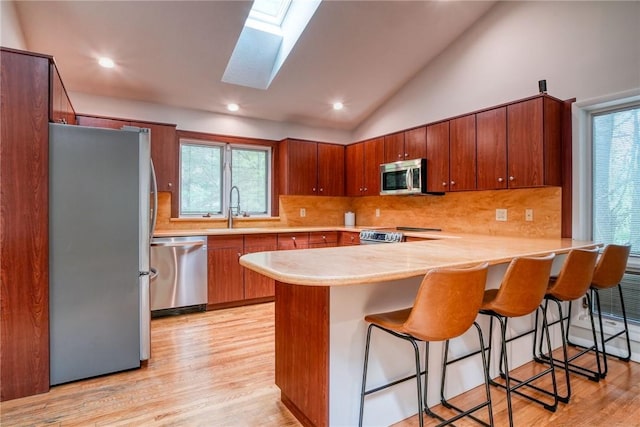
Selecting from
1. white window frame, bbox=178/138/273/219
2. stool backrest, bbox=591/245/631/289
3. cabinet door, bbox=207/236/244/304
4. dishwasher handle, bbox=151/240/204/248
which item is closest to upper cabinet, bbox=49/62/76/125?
dishwasher handle, bbox=151/240/204/248

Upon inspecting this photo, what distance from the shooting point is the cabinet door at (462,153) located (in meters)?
3.47

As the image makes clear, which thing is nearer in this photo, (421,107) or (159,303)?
(159,303)

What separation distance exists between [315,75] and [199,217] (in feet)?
7.65

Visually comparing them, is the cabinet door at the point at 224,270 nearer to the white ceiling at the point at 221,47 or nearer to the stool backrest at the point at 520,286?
the white ceiling at the point at 221,47

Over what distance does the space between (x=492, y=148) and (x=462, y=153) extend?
0.33 meters

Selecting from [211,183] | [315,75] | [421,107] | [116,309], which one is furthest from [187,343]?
[421,107]

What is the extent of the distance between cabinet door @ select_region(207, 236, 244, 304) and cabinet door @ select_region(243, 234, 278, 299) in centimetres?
6

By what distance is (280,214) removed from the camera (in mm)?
5012

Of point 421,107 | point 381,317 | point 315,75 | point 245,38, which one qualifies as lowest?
point 381,317

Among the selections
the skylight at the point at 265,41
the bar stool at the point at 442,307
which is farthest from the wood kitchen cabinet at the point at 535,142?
the skylight at the point at 265,41

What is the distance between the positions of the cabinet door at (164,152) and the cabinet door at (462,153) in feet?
10.5

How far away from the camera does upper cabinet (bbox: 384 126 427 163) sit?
4.03m

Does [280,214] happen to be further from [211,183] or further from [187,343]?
[187,343]

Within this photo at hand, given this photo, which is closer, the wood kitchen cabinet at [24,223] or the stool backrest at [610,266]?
the wood kitchen cabinet at [24,223]
